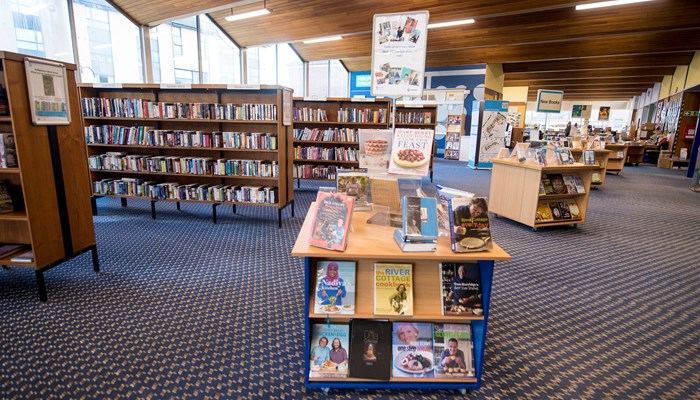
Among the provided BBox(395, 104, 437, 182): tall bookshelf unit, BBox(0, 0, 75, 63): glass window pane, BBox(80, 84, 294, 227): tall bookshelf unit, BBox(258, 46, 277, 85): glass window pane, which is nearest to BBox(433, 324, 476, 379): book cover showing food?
BBox(80, 84, 294, 227): tall bookshelf unit

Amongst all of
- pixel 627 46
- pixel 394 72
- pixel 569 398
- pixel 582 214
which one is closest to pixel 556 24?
pixel 627 46

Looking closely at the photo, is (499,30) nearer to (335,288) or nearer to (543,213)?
(543,213)

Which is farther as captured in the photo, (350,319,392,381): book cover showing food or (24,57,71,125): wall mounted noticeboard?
(24,57,71,125): wall mounted noticeboard

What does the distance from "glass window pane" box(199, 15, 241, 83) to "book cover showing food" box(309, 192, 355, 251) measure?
9409 mm

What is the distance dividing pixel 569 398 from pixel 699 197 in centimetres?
918

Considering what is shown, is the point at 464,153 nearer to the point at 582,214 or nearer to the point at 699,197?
the point at 699,197

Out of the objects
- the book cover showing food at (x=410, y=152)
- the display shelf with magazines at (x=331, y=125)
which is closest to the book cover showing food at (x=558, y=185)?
the display shelf with magazines at (x=331, y=125)

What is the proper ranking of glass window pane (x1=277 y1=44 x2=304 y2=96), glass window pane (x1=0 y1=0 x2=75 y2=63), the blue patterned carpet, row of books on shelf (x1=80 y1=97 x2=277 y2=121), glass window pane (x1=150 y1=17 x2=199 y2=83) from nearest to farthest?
the blue patterned carpet → row of books on shelf (x1=80 y1=97 x2=277 y2=121) → glass window pane (x1=0 y1=0 x2=75 y2=63) → glass window pane (x1=150 y1=17 x2=199 y2=83) → glass window pane (x1=277 y1=44 x2=304 y2=96)

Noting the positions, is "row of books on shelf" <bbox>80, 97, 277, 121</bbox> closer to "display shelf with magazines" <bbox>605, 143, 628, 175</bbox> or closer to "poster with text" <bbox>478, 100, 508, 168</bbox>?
"poster with text" <bbox>478, 100, 508, 168</bbox>

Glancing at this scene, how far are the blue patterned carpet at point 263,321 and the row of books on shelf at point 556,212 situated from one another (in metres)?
0.46

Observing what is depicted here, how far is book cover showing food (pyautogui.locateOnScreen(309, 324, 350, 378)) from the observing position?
203 centimetres

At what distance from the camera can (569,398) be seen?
204 cm

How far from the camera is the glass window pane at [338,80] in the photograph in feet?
50.1

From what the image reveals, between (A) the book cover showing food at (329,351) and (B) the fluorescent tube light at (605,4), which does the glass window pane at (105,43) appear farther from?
(B) the fluorescent tube light at (605,4)
